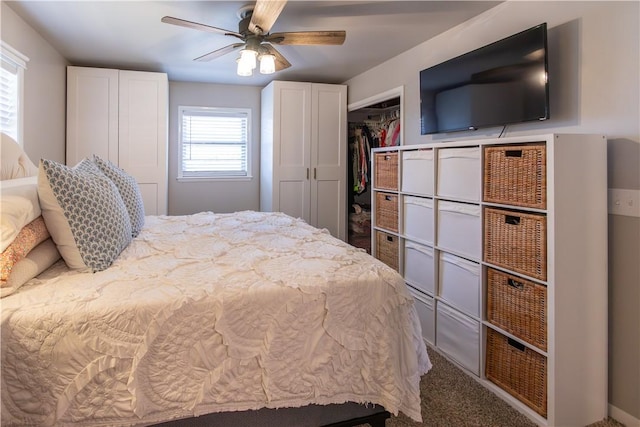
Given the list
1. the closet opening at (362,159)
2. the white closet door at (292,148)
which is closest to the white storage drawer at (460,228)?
the closet opening at (362,159)

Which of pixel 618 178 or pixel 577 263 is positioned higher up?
pixel 618 178

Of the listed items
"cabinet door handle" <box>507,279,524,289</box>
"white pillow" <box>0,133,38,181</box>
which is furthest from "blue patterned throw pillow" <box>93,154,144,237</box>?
"cabinet door handle" <box>507,279,524,289</box>

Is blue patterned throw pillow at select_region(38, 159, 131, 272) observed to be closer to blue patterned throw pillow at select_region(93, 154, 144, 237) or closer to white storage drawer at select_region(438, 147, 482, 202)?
blue patterned throw pillow at select_region(93, 154, 144, 237)

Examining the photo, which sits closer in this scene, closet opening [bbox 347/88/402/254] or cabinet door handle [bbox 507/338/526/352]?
cabinet door handle [bbox 507/338/526/352]

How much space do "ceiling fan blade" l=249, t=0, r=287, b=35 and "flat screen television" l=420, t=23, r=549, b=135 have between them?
1.32m

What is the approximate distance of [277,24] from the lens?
9.76 ft

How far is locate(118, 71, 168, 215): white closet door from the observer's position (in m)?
4.25

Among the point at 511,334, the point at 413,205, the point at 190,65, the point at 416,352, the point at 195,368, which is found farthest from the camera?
the point at 190,65

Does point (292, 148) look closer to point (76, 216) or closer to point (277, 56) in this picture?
point (277, 56)

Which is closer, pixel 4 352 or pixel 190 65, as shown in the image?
pixel 4 352

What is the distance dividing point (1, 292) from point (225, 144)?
4.02 meters

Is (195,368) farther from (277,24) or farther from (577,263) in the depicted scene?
(277,24)

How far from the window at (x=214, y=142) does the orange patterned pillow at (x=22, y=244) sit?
3518 mm

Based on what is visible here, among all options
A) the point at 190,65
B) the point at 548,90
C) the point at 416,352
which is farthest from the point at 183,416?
the point at 190,65
